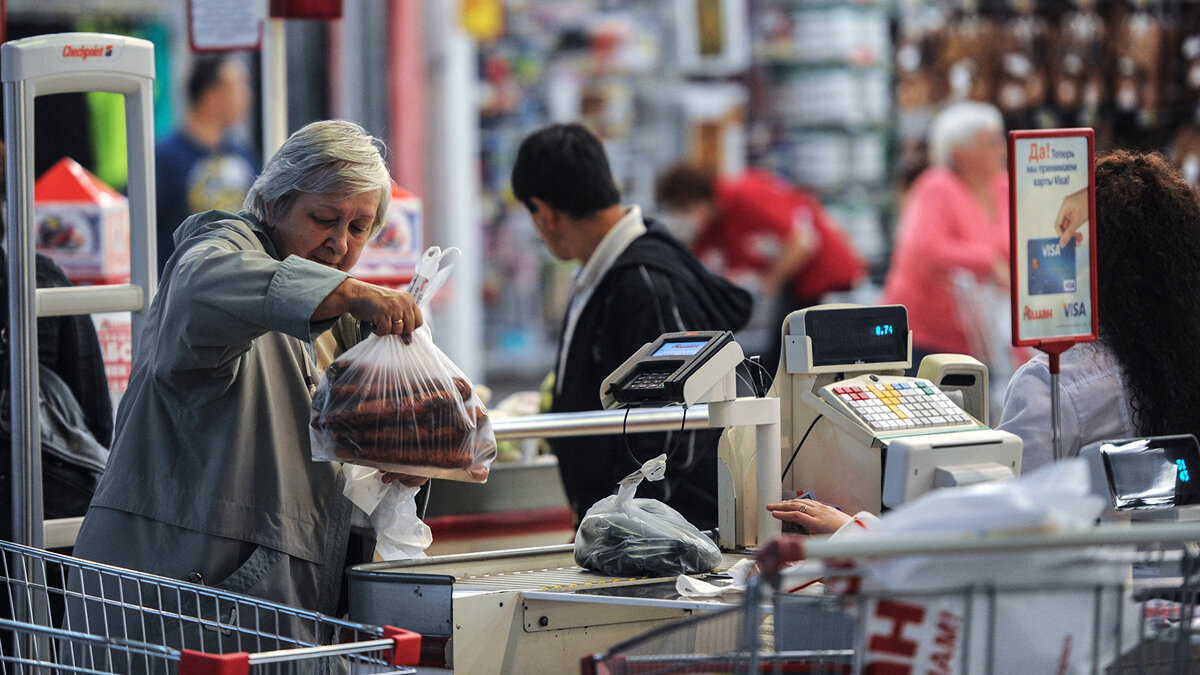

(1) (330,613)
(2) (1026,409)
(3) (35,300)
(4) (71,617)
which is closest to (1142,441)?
(2) (1026,409)

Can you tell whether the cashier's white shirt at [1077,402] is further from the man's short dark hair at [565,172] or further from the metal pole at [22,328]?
the metal pole at [22,328]

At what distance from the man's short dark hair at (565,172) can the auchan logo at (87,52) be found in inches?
48.9

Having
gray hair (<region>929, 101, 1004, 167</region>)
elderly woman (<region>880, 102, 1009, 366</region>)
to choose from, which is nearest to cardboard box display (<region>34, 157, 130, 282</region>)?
elderly woman (<region>880, 102, 1009, 366</region>)

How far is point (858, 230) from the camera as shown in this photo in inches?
330

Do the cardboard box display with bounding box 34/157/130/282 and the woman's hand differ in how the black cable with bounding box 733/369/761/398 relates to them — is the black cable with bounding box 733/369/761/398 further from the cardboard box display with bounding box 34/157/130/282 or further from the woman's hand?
the cardboard box display with bounding box 34/157/130/282

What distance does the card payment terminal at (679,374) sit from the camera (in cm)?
239

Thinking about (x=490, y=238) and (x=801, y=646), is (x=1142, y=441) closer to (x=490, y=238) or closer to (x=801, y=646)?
(x=801, y=646)

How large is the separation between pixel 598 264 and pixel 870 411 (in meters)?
1.57

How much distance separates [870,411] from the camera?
8.31ft

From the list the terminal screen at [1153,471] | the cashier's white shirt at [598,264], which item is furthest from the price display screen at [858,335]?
the cashier's white shirt at [598,264]

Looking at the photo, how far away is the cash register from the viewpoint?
236 cm

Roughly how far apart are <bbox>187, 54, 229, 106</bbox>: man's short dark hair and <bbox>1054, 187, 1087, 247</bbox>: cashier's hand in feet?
18.8

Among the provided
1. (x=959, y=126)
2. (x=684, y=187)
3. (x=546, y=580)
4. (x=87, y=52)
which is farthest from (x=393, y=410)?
(x=959, y=126)

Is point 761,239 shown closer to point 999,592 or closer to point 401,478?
point 401,478
